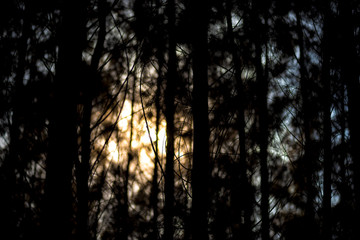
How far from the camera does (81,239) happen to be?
181 cm

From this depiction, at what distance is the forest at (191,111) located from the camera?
5.41ft

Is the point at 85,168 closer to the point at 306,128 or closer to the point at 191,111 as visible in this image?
the point at 191,111

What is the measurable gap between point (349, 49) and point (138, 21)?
7.83 feet

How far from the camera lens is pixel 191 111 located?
2.65 meters

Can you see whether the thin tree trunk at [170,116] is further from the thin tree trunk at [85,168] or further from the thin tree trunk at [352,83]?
the thin tree trunk at [352,83]

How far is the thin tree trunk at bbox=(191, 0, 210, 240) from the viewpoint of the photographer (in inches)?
68.9

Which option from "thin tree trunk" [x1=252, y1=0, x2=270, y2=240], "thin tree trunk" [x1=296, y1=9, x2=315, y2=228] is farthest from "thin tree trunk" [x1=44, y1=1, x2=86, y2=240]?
"thin tree trunk" [x1=296, y1=9, x2=315, y2=228]

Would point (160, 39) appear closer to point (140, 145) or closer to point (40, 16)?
point (40, 16)

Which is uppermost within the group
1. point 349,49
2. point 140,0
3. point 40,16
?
point 140,0

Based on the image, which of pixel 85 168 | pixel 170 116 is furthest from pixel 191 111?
pixel 85 168

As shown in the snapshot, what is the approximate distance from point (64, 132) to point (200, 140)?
92cm

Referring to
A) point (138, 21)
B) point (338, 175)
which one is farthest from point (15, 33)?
point (338, 175)

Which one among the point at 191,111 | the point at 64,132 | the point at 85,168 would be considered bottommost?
the point at 85,168

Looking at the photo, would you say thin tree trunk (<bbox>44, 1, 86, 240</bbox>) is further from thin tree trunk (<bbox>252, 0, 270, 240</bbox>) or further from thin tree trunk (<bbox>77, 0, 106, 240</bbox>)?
thin tree trunk (<bbox>252, 0, 270, 240</bbox>)
